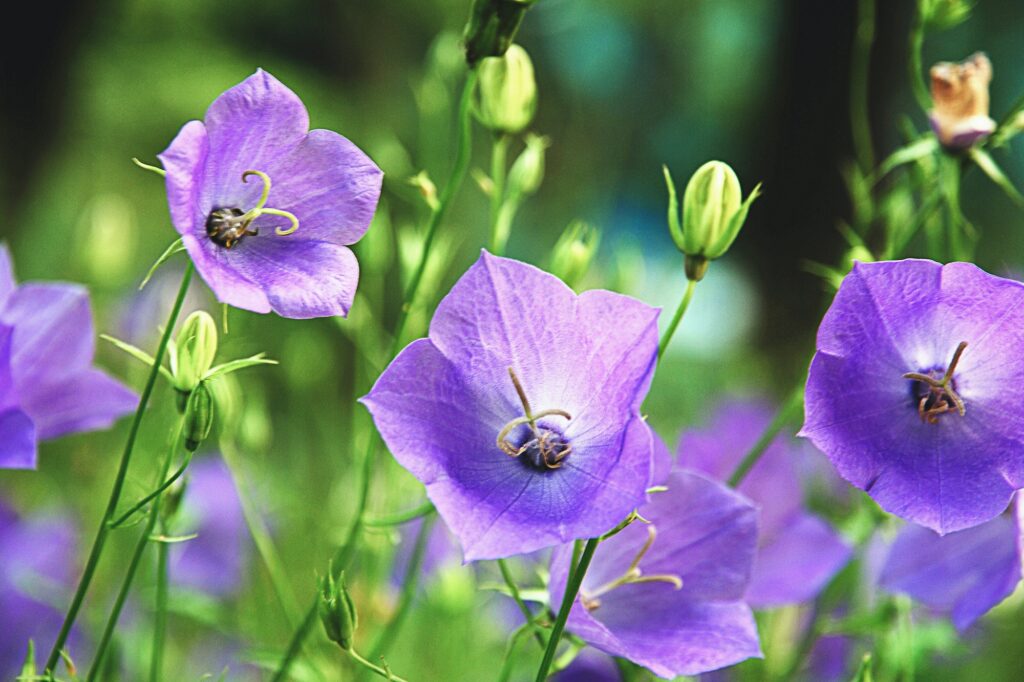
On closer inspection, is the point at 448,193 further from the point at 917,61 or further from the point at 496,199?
the point at 917,61

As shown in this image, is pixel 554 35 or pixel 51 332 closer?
pixel 51 332

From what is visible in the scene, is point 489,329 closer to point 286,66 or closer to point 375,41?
point 375,41

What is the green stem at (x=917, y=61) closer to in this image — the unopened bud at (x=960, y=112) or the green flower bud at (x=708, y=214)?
the unopened bud at (x=960, y=112)

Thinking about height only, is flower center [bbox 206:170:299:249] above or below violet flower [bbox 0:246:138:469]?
above

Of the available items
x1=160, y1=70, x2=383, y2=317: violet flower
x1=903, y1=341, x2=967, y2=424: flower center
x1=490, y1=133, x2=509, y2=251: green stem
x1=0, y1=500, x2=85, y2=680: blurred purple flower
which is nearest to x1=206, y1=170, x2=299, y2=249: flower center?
x1=160, y1=70, x2=383, y2=317: violet flower

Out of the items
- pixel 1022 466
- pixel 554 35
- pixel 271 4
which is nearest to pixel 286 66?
pixel 271 4

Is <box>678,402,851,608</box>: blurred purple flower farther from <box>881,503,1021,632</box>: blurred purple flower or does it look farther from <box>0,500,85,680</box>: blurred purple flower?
<box>0,500,85,680</box>: blurred purple flower

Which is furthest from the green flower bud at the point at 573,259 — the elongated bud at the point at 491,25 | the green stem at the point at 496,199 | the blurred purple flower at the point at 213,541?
the blurred purple flower at the point at 213,541
